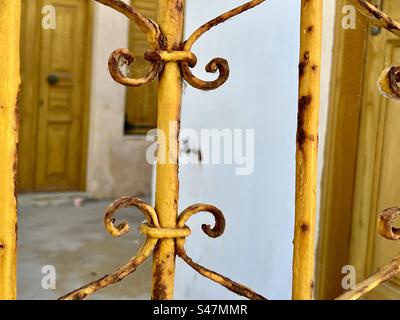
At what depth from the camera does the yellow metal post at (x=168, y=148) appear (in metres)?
0.74

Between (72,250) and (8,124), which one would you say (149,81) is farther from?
(72,250)

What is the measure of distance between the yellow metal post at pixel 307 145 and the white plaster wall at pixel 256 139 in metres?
1.47

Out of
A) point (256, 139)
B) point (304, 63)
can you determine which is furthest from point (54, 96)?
point (304, 63)

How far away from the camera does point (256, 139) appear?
2.59 m

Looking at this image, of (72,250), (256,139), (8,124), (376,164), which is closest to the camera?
(8,124)

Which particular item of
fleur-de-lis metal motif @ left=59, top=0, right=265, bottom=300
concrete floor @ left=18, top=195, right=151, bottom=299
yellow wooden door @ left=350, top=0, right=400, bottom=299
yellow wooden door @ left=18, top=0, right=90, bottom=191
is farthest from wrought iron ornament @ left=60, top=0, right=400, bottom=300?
yellow wooden door @ left=18, top=0, right=90, bottom=191

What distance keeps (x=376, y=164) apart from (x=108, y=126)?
13.9ft

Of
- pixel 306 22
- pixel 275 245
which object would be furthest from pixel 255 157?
pixel 306 22

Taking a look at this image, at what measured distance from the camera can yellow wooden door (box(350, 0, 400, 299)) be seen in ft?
6.83

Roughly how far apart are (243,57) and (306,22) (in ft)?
6.26

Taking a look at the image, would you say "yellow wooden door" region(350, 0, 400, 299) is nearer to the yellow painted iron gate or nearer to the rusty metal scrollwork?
the yellow painted iron gate

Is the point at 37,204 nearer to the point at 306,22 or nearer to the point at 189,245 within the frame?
the point at 189,245

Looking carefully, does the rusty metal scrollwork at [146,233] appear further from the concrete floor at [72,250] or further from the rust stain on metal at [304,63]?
the concrete floor at [72,250]

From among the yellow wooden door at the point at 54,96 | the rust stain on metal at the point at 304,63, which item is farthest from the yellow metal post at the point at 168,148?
the yellow wooden door at the point at 54,96
